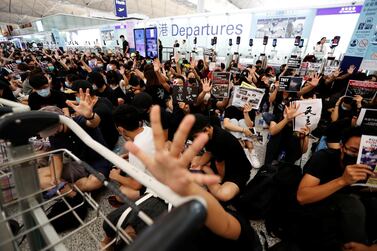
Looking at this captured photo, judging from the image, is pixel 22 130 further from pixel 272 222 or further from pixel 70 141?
pixel 272 222

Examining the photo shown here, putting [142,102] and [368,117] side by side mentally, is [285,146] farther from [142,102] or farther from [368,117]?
[142,102]

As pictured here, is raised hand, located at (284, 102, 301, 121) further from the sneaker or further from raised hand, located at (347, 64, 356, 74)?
raised hand, located at (347, 64, 356, 74)

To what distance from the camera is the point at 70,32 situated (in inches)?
774

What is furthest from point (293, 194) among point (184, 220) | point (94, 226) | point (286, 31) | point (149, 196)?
point (286, 31)

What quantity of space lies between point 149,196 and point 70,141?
1.08m

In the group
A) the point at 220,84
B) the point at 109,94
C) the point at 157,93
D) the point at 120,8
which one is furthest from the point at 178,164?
the point at 120,8

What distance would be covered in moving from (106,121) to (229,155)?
192cm

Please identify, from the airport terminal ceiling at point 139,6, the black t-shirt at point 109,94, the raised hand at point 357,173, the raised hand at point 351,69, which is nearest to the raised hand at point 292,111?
the raised hand at point 357,173

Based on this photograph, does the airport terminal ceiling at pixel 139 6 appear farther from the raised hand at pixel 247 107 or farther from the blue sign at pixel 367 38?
the raised hand at pixel 247 107

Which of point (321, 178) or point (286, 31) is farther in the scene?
point (286, 31)

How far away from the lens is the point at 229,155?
1.72 m

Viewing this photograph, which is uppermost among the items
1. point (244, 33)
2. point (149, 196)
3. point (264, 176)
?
point (244, 33)

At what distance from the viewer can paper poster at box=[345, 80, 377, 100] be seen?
2.70 meters

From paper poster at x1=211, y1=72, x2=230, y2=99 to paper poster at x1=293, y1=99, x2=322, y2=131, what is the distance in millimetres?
1162
